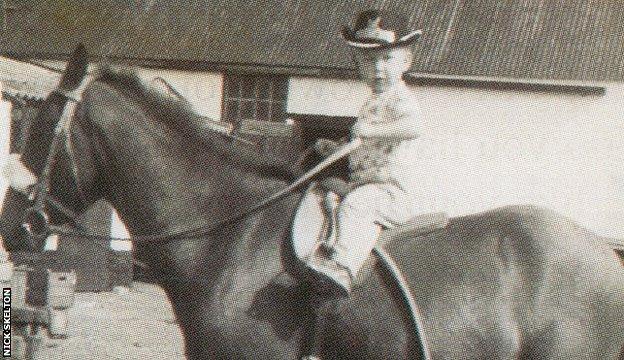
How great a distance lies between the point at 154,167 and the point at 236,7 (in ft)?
58.0

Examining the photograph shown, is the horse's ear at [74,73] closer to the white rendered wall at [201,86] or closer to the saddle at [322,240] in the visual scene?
the saddle at [322,240]

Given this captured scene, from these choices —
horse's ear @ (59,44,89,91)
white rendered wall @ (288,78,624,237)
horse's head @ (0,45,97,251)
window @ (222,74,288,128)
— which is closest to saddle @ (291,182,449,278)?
horse's head @ (0,45,97,251)

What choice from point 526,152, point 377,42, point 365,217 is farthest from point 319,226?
point 526,152

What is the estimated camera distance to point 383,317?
14.5 feet

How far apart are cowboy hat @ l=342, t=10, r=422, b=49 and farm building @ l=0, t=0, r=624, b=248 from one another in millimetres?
10820

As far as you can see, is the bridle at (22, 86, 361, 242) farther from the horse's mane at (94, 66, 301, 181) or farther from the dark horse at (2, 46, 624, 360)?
the horse's mane at (94, 66, 301, 181)

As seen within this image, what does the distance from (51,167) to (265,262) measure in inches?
43.7

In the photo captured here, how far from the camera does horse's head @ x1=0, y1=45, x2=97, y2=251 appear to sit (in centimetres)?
433

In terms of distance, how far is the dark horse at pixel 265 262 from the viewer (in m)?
4.36

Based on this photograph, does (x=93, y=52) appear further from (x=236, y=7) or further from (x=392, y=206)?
(x=392, y=206)

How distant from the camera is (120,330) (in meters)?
11.5

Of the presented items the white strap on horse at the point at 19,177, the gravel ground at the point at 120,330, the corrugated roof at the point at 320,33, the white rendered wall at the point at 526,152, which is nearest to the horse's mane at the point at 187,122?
the white strap on horse at the point at 19,177

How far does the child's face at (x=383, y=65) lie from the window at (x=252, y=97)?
15.6 metres

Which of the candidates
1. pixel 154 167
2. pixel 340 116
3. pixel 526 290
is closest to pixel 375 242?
pixel 526 290
